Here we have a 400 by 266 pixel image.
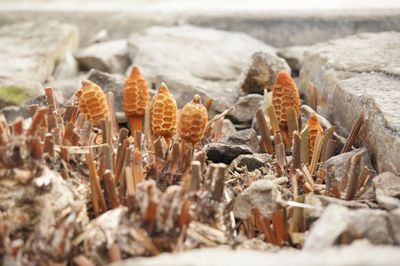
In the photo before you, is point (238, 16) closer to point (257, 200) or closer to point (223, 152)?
point (223, 152)

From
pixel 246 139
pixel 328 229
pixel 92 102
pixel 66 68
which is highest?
pixel 92 102

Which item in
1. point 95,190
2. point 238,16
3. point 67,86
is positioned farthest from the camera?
point 238,16

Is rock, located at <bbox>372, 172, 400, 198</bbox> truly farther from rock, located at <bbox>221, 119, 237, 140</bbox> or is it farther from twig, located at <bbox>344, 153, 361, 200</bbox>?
rock, located at <bbox>221, 119, 237, 140</bbox>

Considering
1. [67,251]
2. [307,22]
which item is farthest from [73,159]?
[307,22]

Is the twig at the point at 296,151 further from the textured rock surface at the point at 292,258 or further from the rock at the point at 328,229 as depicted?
the textured rock surface at the point at 292,258

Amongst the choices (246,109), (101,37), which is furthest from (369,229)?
(101,37)

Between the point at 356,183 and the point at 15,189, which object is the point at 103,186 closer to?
the point at 15,189
